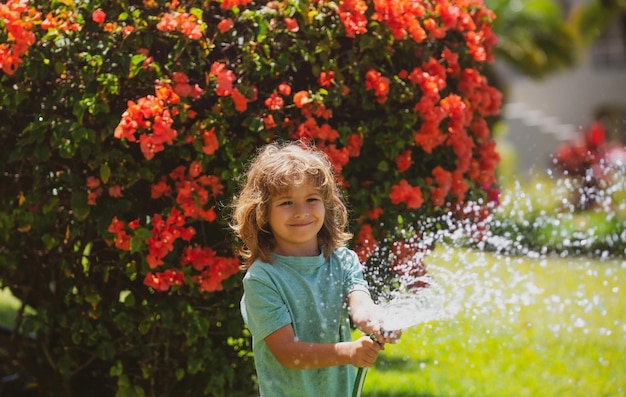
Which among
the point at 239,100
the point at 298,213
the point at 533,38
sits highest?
the point at 533,38

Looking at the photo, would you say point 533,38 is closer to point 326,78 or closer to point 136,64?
point 326,78

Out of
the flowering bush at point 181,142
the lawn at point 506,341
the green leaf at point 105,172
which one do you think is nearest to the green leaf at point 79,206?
the flowering bush at point 181,142

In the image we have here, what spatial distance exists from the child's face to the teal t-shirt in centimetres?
7

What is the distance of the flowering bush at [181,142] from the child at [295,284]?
2.24ft

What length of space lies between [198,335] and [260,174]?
1.17 meters

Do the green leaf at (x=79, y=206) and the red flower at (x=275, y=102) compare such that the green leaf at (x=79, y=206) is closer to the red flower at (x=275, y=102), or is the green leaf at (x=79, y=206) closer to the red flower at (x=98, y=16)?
the red flower at (x=98, y=16)

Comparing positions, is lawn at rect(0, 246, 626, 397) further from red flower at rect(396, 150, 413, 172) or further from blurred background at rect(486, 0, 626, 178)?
blurred background at rect(486, 0, 626, 178)

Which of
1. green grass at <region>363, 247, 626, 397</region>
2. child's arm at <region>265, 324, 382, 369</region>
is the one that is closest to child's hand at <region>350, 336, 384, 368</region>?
child's arm at <region>265, 324, 382, 369</region>

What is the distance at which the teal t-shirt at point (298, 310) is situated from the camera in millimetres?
2637

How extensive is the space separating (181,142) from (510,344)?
3.14m

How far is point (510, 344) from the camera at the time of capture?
5980 mm

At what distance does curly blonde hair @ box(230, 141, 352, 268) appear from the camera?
8.87 ft

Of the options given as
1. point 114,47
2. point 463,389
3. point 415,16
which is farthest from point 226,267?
point 463,389

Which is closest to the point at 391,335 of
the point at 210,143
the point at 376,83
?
the point at 210,143
